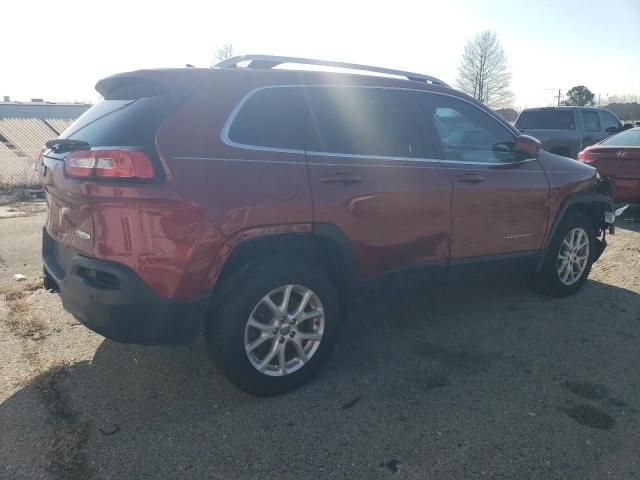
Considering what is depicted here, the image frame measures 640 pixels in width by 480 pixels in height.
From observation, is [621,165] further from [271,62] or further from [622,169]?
[271,62]

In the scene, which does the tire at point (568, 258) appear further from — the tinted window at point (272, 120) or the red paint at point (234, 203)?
the tinted window at point (272, 120)

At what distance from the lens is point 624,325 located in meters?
4.23

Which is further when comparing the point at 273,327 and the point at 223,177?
the point at 273,327

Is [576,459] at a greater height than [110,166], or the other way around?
[110,166]

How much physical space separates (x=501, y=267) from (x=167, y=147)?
9.38 feet

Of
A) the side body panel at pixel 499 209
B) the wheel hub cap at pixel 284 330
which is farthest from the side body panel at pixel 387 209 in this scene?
the wheel hub cap at pixel 284 330

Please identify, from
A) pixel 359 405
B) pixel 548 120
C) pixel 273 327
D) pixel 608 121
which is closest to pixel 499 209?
pixel 359 405

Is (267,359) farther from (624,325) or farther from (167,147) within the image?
(624,325)

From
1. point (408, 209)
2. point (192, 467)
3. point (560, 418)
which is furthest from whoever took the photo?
point (408, 209)

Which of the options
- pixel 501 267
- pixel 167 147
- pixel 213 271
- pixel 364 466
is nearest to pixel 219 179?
pixel 167 147

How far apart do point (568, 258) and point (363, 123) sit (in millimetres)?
2596

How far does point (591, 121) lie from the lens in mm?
12375

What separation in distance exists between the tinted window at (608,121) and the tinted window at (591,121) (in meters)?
0.23

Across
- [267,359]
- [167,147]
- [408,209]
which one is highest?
[167,147]
